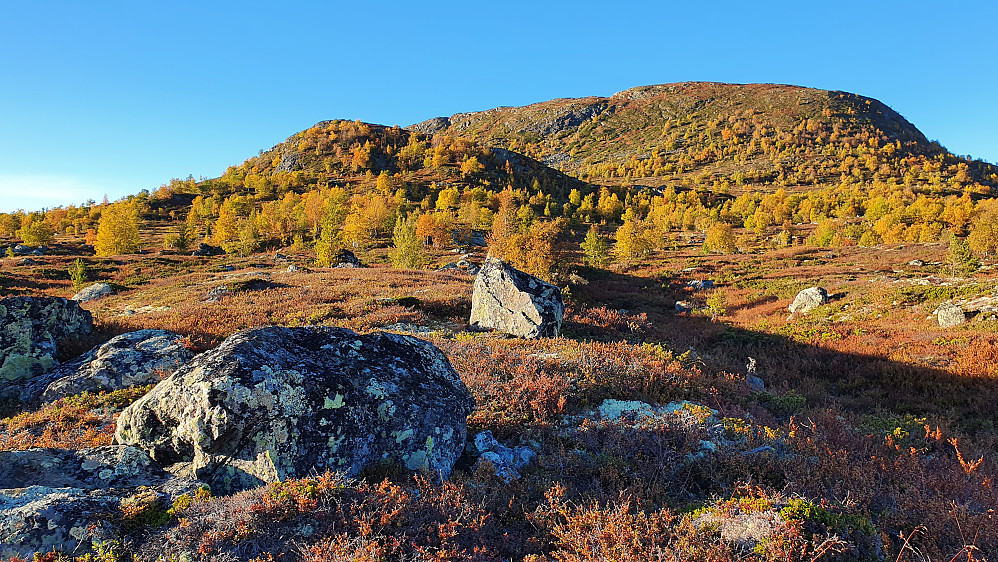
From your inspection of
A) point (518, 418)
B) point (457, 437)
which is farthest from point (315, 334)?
point (518, 418)

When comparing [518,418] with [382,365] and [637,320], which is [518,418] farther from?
[637,320]

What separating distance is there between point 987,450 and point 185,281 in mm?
46344

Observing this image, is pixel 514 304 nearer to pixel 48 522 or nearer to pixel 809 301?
pixel 48 522

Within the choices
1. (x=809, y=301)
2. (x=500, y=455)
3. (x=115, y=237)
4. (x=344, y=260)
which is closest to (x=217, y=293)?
(x=500, y=455)

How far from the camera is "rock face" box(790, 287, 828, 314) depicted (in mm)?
27281

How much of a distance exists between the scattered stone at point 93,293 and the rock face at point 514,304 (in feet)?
109

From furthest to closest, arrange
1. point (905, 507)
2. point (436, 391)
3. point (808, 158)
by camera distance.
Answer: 1. point (808, 158)
2. point (436, 391)
3. point (905, 507)

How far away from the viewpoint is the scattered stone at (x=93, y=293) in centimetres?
3077

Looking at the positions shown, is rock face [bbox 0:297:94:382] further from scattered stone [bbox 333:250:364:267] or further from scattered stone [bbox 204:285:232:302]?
scattered stone [bbox 333:250:364:267]

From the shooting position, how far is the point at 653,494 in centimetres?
464

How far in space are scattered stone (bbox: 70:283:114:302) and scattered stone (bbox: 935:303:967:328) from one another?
52.8 m

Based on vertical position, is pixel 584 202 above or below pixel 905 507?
above

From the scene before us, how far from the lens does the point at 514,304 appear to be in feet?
47.5

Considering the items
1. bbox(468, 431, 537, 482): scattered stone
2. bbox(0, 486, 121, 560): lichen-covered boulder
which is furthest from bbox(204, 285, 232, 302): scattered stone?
bbox(468, 431, 537, 482): scattered stone
